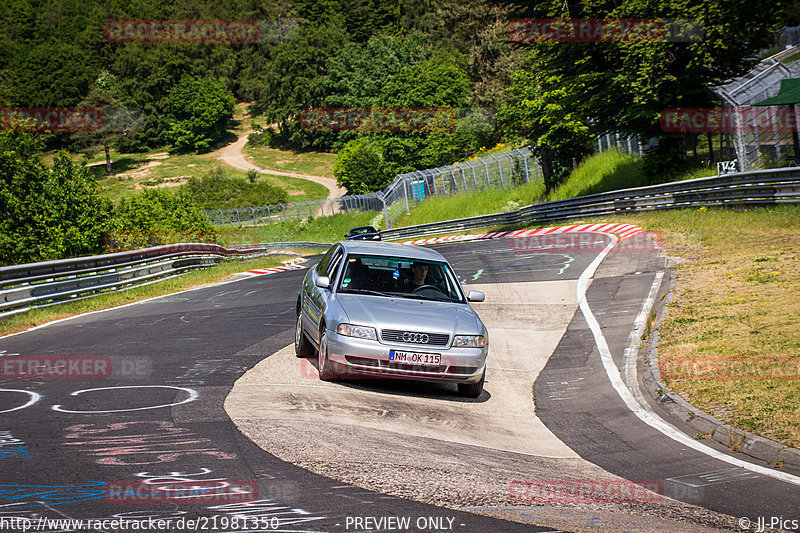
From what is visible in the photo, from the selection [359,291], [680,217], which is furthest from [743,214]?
[359,291]

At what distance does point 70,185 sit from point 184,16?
445 feet

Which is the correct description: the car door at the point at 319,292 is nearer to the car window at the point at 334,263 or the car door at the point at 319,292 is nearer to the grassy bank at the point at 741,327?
the car window at the point at 334,263

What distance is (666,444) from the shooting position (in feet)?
23.0

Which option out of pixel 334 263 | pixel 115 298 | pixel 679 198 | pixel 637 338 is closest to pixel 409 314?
pixel 334 263

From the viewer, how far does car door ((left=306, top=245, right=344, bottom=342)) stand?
9.32 meters

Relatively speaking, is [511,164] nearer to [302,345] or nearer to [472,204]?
[472,204]

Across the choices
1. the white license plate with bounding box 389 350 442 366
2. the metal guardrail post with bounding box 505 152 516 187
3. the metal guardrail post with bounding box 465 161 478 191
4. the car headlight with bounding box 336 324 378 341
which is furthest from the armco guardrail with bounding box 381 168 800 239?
the car headlight with bounding box 336 324 378 341

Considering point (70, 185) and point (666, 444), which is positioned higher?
point (70, 185)

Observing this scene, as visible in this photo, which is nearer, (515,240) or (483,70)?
(515,240)

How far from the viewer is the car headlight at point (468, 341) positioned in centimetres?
851

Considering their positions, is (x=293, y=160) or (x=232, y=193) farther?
(x=293, y=160)

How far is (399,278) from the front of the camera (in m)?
9.73

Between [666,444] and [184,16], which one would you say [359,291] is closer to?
[666,444]

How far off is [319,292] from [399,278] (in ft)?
3.42
